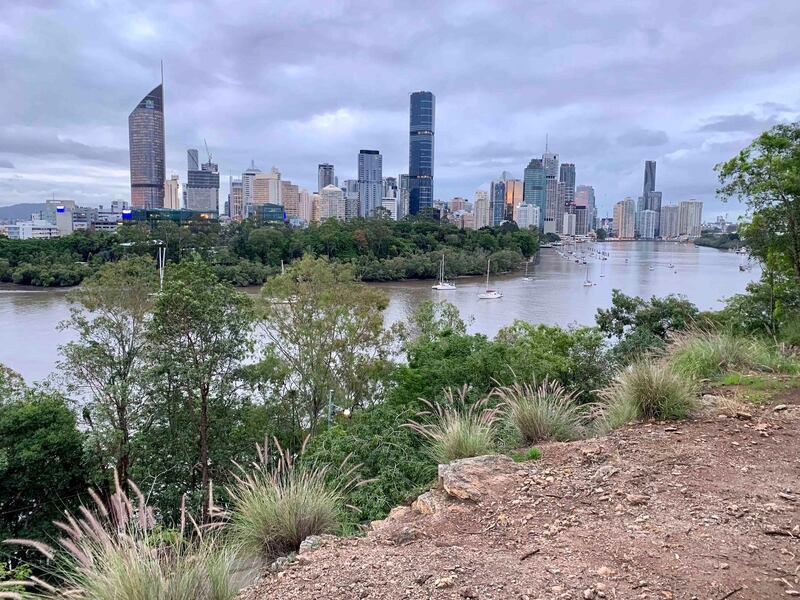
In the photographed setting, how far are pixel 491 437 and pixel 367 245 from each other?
43275mm

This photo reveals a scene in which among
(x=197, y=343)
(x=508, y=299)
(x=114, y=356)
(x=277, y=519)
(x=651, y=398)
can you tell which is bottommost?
(x=508, y=299)

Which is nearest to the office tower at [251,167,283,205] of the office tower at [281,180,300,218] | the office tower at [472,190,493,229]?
the office tower at [281,180,300,218]

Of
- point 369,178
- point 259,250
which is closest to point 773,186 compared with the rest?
point 259,250

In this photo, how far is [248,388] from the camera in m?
9.88

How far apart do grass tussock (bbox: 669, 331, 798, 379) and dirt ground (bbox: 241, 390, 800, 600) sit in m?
1.57

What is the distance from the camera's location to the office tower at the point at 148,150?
108438mm

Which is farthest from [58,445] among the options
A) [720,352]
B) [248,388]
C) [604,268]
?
[604,268]

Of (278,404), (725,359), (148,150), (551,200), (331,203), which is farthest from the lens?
(551,200)

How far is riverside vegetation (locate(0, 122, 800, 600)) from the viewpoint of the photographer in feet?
8.89

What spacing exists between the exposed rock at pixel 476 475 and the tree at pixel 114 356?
7037mm

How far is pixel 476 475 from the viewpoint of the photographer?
10.0ft

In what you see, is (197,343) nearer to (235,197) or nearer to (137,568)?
(137,568)

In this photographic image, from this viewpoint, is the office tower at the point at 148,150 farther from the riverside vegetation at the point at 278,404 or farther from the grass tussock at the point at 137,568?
the grass tussock at the point at 137,568

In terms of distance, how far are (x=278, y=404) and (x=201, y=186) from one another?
410 ft
